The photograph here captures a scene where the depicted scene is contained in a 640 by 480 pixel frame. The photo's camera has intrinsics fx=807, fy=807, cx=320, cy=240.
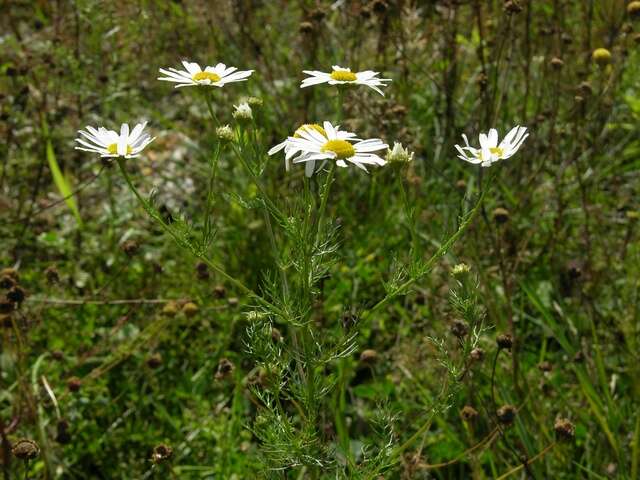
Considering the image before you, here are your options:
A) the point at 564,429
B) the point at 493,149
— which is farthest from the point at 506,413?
the point at 493,149

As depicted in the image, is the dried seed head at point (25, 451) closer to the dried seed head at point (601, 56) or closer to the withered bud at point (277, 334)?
the withered bud at point (277, 334)

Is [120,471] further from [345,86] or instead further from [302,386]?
[345,86]

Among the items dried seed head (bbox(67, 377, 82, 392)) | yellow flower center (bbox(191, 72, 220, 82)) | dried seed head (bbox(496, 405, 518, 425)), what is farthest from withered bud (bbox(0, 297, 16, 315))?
dried seed head (bbox(496, 405, 518, 425))

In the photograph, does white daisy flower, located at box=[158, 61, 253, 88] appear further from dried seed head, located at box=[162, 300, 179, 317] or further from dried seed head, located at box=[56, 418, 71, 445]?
dried seed head, located at box=[56, 418, 71, 445]

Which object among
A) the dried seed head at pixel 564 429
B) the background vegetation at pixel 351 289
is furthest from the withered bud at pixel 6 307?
the dried seed head at pixel 564 429

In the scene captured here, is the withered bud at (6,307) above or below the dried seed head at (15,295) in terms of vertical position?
below

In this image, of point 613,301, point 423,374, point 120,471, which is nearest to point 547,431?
point 423,374

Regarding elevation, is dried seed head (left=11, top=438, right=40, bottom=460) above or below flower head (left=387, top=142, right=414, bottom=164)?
below
